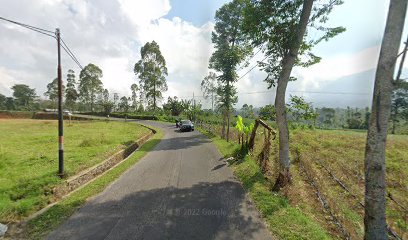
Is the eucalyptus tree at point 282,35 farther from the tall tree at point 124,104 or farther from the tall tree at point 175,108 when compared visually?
the tall tree at point 124,104

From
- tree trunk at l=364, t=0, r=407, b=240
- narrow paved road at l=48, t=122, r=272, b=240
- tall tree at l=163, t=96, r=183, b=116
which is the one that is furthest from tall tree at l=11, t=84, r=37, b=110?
tree trunk at l=364, t=0, r=407, b=240

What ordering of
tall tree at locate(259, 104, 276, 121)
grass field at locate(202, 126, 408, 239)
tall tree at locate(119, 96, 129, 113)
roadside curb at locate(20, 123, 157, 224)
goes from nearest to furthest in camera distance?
1. grass field at locate(202, 126, 408, 239)
2. roadside curb at locate(20, 123, 157, 224)
3. tall tree at locate(259, 104, 276, 121)
4. tall tree at locate(119, 96, 129, 113)

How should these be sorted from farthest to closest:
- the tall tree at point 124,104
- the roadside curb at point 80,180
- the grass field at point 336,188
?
the tall tree at point 124,104 → the roadside curb at point 80,180 → the grass field at point 336,188

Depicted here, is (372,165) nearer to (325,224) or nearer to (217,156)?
(325,224)

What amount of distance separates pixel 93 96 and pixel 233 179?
7408 centimetres

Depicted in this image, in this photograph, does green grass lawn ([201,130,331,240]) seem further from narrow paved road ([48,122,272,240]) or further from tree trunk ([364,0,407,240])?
tree trunk ([364,0,407,240])

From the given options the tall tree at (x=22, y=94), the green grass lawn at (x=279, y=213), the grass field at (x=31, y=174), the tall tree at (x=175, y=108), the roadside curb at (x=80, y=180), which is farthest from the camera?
the tall tree at (x=22, y=94)

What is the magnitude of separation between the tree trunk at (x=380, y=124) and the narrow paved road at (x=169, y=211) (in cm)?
227

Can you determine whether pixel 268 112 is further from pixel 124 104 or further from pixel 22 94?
pixel 22 94

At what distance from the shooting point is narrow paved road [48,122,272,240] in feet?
20.9

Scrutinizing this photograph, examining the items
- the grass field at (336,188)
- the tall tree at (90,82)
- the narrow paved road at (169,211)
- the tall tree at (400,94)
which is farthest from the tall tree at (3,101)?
the tall tree at (400,94)

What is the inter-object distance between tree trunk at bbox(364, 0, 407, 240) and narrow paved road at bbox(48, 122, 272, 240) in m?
2.27

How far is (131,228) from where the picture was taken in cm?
661

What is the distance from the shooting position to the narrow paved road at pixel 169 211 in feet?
20.9
